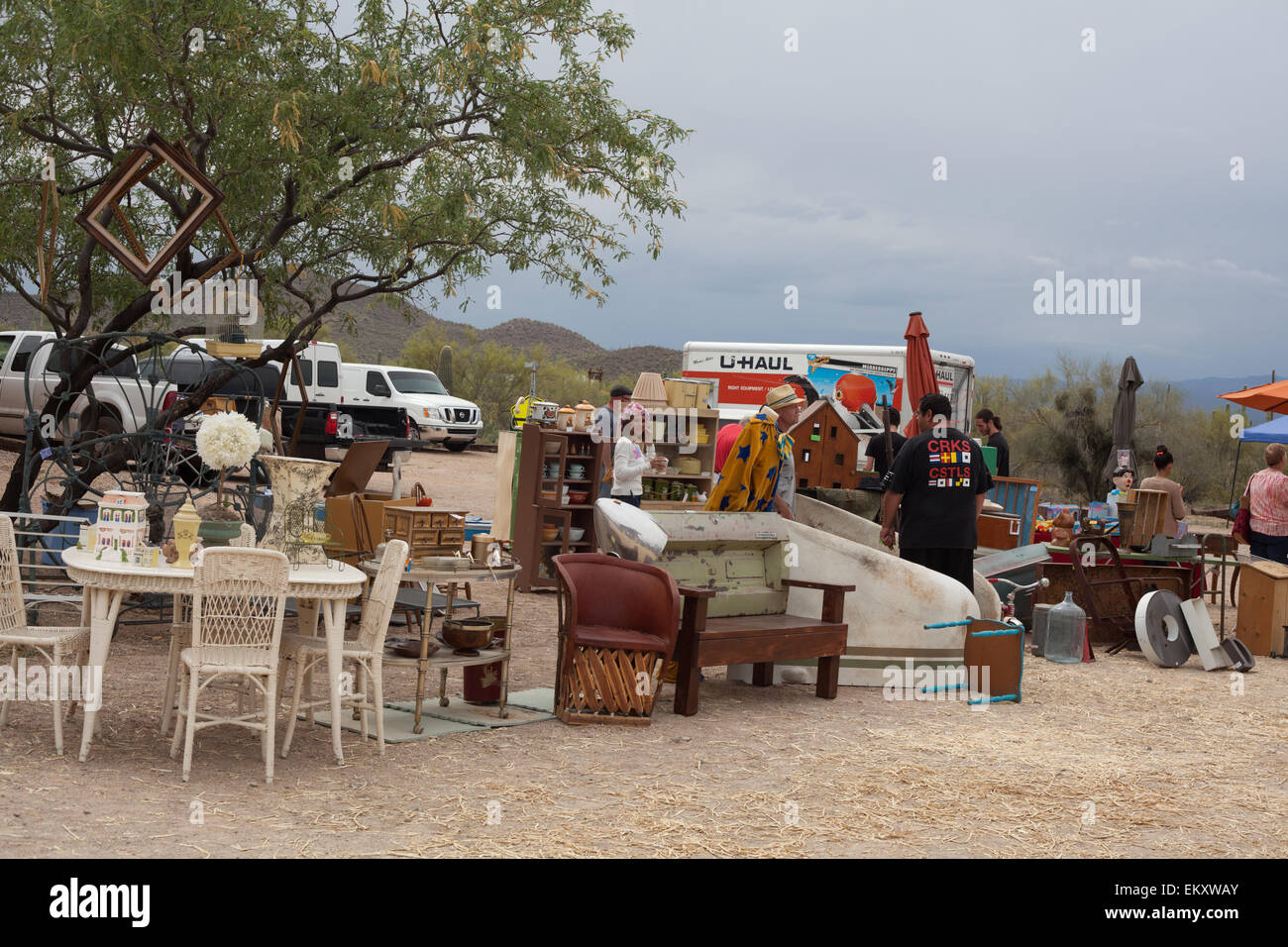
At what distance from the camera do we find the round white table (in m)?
5.32

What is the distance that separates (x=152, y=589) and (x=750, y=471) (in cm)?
402

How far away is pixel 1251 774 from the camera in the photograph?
638 cm

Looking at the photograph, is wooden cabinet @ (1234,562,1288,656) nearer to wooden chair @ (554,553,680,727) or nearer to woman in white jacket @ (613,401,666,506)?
woman in white jacket @ (613,401,666,506)

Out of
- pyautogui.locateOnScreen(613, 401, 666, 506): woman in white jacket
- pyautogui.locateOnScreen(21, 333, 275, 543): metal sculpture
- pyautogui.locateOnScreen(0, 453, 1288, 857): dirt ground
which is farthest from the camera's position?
pyautogui.locateOnScreen(613, 401, 666, 506): woman in white jacket

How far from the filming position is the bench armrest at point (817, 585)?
304 inches

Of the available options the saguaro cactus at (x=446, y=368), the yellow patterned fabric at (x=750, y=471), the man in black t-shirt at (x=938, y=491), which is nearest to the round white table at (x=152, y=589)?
the yellow patterned fabric at (x=750, y=471)

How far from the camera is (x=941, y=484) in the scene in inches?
335

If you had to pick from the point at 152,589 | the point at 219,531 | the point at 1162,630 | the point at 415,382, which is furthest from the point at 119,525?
the point at 415,382

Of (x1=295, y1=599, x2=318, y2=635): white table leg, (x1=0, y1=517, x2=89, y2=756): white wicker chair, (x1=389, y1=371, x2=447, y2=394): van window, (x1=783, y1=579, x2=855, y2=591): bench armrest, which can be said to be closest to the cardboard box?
(x1=783, y1=579, x2=855, y2=591): bench armrest

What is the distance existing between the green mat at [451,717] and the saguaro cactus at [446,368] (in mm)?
26150

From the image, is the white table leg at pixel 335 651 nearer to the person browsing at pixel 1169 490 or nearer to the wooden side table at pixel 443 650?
the wooden side table at pixel 443 650

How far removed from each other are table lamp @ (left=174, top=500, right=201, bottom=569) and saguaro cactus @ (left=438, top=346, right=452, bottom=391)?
27.3m
